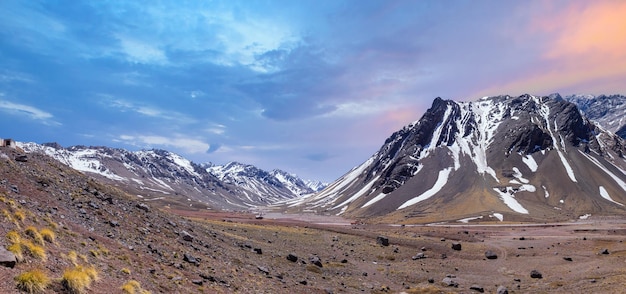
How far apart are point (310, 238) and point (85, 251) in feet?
171

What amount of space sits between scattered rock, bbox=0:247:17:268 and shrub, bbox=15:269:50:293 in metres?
1.55

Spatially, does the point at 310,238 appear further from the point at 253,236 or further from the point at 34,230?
the point at 34,230

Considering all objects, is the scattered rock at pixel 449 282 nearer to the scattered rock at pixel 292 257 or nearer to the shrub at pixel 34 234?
the scattered rock at pixel 292 257

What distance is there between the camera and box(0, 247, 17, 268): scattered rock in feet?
55.6

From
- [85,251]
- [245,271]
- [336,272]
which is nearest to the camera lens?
[85,251]

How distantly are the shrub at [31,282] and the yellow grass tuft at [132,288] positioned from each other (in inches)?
183

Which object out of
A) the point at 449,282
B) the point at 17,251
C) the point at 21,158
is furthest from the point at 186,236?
the point at 449,282

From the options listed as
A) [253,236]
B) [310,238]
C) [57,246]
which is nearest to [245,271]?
[57,246]

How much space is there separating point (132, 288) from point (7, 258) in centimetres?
617

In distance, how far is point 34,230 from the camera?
21922mm

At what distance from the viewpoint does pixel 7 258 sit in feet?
56.1

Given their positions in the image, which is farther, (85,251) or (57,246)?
(85,251)

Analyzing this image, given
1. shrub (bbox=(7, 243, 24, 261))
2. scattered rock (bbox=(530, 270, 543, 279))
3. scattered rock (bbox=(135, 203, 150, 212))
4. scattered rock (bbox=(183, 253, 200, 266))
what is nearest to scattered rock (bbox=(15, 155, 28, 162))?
scattered rock (bbox=(135, 203, 150, 212))

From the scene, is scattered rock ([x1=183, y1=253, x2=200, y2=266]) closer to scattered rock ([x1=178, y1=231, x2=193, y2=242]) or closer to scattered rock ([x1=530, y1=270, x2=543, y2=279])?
scattered rock ([x1=178, y1=231, x2=193, y2=242])
